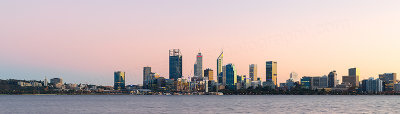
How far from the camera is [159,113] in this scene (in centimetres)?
11844

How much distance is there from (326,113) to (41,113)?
239 ft

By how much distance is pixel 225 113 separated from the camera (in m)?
117

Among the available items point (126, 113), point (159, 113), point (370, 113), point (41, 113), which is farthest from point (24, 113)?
point (370, 113)

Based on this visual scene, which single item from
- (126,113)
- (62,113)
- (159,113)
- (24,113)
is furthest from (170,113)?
(24,113)

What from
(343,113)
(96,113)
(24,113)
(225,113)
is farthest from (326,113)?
(24,113)

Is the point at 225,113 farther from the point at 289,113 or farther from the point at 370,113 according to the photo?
the point at 370,113

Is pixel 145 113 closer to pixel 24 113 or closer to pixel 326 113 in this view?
pixel 24 113

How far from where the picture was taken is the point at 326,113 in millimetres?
120688

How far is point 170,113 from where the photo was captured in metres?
117

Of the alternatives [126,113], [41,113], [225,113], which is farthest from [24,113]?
[225,113]

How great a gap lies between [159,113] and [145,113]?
362 cm

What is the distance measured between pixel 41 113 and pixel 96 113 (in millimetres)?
15440

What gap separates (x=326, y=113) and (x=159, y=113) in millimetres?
42174

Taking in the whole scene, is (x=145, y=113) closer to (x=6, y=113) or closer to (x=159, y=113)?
(x=159, y=113)
